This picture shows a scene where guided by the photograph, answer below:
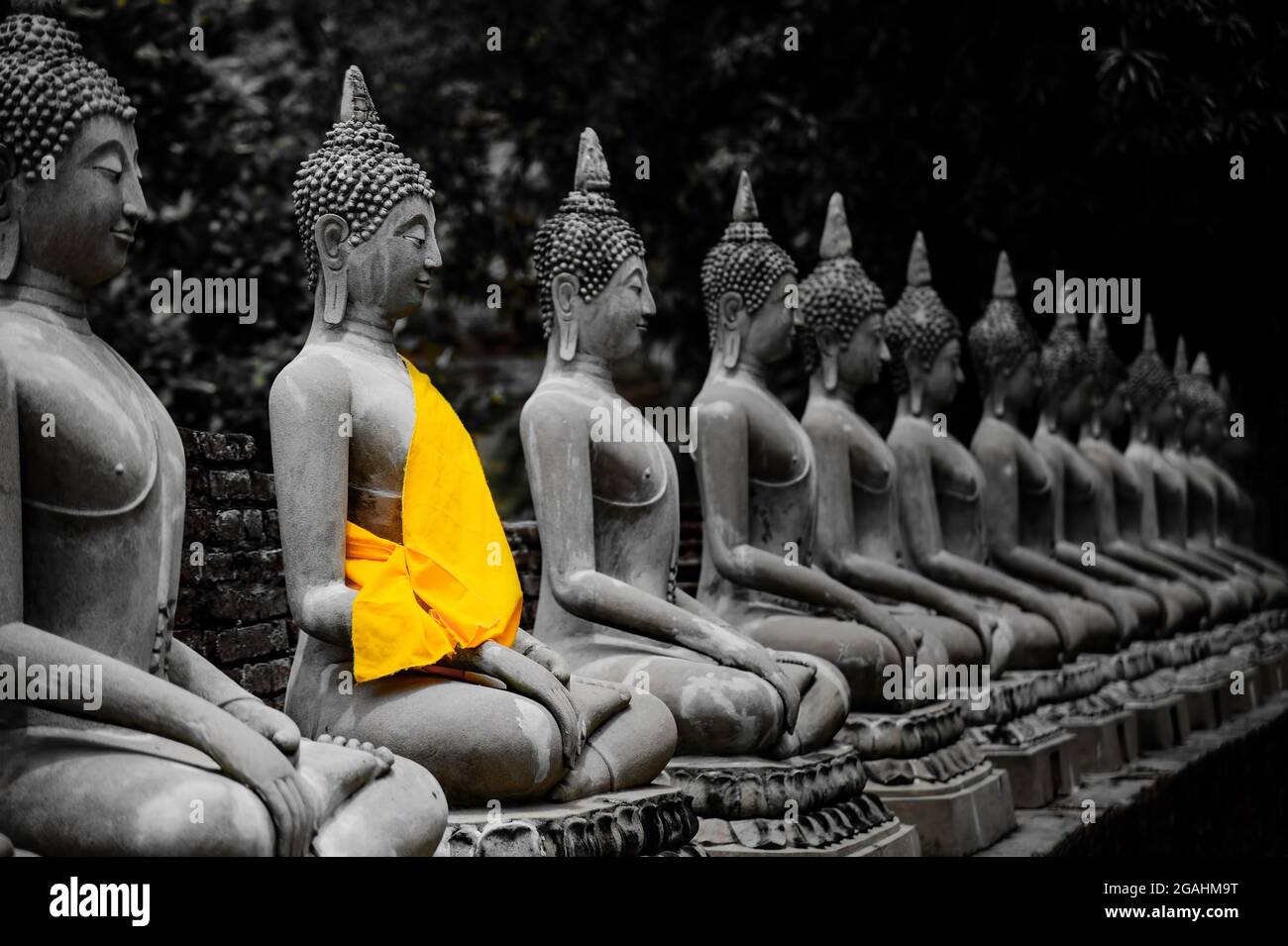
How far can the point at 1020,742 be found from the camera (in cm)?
904

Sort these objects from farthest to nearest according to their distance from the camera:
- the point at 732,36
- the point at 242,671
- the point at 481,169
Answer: the point at 481,169 < the point at 732,36 < the point at 242,671

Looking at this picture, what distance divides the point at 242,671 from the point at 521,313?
962 centimetres

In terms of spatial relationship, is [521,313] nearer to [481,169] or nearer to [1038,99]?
[481,169]

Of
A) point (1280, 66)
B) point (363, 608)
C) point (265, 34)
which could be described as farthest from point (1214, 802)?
point (265, 34)

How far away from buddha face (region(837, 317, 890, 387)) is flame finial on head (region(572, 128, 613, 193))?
2.15m

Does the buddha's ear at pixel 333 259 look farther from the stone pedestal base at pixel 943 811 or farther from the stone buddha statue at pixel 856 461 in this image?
the stone buddha statue at pixel 856 461

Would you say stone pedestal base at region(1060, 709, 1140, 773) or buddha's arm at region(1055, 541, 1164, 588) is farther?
buddha's arm at region(1055, 541, 1164, 588)

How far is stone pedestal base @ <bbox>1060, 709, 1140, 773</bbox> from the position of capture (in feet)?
32.4

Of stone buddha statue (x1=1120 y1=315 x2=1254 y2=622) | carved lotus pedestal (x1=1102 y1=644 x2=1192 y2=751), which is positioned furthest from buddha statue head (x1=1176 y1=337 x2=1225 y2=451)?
carved lotus pedestal (x1=1102 y1=644 x2=1192 y2=751)

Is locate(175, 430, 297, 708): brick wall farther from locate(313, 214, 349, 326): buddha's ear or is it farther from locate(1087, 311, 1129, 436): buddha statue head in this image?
locate(1087, 311, 1129, 436): buddha statue head

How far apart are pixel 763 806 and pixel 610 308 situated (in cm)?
174

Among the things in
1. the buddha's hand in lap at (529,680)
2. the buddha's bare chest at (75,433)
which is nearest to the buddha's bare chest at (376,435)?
the buddha's hand in lap at (529,680)

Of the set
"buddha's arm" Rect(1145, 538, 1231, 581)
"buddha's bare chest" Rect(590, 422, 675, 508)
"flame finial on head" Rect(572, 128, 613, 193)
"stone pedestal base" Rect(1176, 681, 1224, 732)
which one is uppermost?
"flame finial on head" Rect(572, 128, 613, 193)

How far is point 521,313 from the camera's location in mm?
15859
